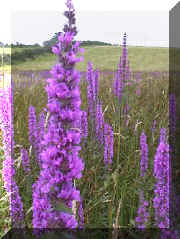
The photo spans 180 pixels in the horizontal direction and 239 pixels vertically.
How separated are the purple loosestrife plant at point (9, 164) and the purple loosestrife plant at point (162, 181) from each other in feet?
3.43

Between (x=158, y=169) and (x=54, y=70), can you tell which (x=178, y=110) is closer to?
(x=158, y=169)

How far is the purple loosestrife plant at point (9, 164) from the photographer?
8.37 feet

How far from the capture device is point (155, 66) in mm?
26234

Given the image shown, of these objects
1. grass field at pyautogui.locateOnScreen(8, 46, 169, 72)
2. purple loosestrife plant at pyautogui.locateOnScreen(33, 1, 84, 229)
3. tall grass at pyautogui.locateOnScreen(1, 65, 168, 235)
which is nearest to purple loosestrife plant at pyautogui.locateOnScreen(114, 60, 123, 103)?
tall grass at pyautogui.locateOnScreen(1, 65, 168, 235)

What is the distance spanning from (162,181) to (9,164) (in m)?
1.45

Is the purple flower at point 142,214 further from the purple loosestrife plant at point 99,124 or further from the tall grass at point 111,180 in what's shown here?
the purple loosestrife plant at point 99,124

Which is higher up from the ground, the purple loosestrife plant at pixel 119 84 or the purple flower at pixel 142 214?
the purple loosestrife plant at pixel 119 84

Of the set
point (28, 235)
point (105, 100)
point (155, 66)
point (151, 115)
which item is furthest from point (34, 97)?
point (155, 66)

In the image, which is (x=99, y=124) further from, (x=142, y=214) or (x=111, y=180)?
(x=142, y=214)

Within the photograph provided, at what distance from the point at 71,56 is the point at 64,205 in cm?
72

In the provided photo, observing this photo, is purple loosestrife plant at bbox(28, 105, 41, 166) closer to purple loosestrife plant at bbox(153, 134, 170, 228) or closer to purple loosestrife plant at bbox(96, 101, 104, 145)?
purple loosestrife plant at bbox(96, 101, 104, 145)

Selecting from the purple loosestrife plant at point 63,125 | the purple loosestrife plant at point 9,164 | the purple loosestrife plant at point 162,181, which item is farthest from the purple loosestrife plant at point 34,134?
the purple loosestrife plant at point 63,125

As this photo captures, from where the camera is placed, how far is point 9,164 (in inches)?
122

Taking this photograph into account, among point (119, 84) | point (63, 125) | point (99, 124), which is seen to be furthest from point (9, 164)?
point (119, 84)
